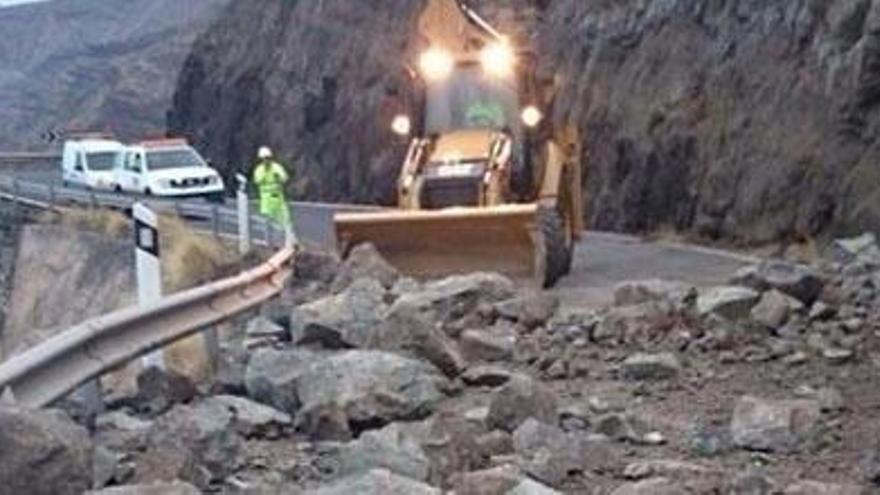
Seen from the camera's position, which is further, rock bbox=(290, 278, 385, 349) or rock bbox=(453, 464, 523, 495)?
rock bbox=(290, 278, 385, 349)

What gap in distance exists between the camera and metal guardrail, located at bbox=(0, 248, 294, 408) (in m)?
6.44

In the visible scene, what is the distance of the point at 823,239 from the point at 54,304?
36.4ft

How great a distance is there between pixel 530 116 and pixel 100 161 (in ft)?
86.5

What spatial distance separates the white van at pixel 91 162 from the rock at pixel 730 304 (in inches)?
1281

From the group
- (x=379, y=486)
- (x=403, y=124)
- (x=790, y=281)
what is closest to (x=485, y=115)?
(x=403, y=124)

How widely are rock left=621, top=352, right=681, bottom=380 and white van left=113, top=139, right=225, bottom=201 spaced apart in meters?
30.2

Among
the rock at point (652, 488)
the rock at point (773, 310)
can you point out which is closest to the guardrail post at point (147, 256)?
the rock at point (773, 310)

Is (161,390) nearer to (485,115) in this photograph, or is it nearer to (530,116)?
(530,116)

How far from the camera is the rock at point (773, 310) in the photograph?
10406mm

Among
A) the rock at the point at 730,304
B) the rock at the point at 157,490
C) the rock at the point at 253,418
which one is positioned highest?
the rock at the point at 157,490

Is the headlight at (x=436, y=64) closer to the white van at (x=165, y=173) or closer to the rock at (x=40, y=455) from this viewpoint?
the rock at (x=40, y=455)

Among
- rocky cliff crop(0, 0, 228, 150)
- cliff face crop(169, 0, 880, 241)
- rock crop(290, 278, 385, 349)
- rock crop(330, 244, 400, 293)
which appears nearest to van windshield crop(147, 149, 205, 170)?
cliff face crop(169, 0, 880, 241)

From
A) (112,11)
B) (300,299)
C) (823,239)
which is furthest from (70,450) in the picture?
(112,11)

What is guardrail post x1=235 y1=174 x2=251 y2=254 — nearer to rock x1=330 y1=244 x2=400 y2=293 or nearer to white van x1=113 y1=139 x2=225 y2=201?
rock x1=330 y1=244 x2=400 y2=293
